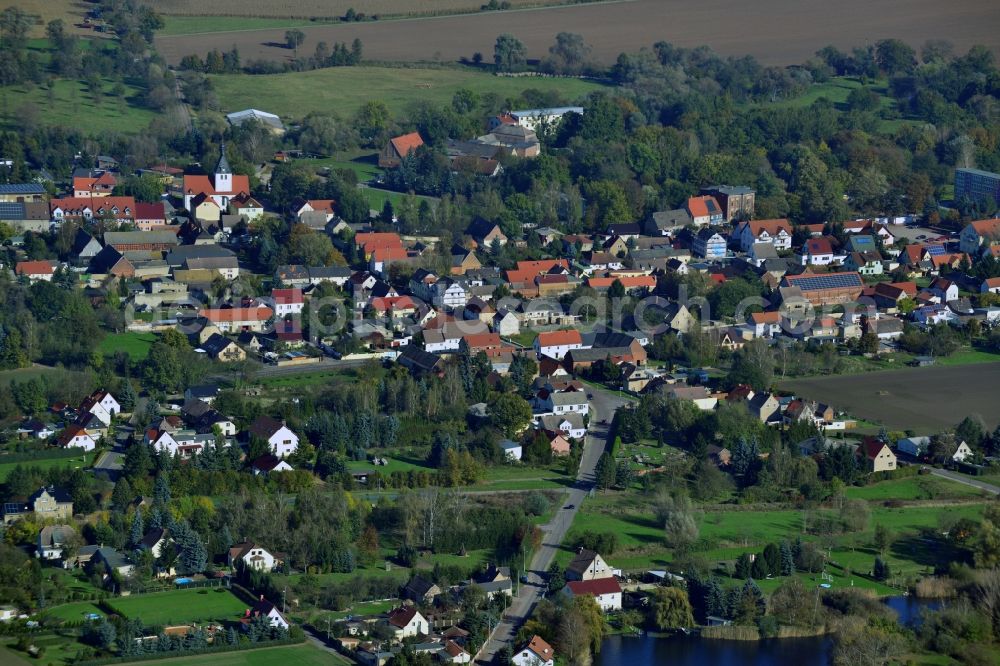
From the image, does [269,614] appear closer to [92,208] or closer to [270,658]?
[270,658]

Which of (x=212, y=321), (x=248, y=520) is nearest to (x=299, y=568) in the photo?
(x=248, y=520)

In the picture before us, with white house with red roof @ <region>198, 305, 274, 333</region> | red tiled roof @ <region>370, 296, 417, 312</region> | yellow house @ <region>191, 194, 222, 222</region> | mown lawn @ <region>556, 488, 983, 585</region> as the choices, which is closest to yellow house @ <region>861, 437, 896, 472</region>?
mown lawn @ <region>556, 488, 983, 585</region>

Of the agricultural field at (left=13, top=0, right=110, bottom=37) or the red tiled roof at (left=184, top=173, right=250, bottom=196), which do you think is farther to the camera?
the agricultural field at (left=13, top=0, right=110, bottom=37)

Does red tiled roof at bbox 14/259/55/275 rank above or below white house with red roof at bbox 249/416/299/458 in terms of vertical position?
above

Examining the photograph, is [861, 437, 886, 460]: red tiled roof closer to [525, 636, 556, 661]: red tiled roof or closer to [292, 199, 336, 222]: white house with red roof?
[525, 636, 556, 661]: red tiled roof

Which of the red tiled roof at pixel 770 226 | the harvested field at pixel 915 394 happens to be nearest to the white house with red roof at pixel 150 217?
the red tiled roof at pixel 770 226

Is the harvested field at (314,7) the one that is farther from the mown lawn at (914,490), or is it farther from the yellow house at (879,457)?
the mown lawn at (914,490)

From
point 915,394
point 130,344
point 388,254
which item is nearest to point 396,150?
point 388,254
